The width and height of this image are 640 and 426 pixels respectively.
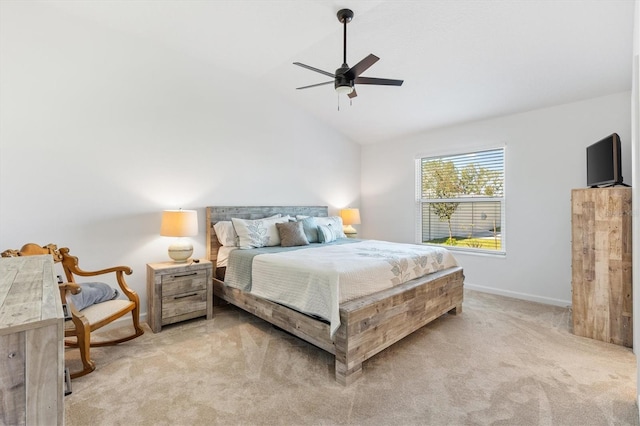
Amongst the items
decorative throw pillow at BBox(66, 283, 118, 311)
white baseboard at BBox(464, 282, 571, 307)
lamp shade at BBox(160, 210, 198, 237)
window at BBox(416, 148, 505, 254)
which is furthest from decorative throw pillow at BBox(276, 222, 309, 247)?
white baseboard at BBox(464, 282, 571, 307)

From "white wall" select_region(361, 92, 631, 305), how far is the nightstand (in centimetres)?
354

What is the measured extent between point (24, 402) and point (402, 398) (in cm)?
183

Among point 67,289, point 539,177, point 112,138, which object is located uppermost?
point 112,138

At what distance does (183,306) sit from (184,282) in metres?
0.24

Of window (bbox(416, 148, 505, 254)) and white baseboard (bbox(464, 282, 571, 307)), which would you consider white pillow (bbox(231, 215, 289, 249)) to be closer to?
window (bbox(416, 148, 505, 254))

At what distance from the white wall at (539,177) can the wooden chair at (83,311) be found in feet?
13.8

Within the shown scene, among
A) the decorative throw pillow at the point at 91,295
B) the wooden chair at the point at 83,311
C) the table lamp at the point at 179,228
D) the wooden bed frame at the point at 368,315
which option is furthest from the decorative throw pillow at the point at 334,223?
the decorative throw pillow at the point at 91,295

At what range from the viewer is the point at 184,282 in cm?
310

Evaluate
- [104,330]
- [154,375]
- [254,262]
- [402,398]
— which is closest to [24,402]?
[154,375]

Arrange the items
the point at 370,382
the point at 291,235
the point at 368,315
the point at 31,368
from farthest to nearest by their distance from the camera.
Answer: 1. the point at 291,235
2. the point at 368,315
3. the point at 370,382
4. the point at 31,368

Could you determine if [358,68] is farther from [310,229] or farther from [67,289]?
[67,289]

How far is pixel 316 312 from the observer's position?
7.36 feet

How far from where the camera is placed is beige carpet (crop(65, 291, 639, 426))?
5.76 feet

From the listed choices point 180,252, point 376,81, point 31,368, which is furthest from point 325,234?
point 31,368
